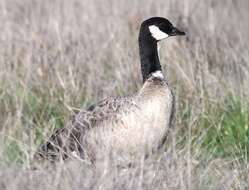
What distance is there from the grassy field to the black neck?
580 mm

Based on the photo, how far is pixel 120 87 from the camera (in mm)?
6152

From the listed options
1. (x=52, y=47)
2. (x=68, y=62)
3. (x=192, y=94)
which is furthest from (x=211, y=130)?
(x=52, y=47)

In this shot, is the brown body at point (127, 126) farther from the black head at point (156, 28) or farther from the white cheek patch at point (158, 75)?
the black head at point (156, 28)

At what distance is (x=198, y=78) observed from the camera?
5.86 m

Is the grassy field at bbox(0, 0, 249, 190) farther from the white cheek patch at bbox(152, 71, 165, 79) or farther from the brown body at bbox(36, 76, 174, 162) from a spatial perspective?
the white cheek patch at bbox(152, 71, 165, 79)

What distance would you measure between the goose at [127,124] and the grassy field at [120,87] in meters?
0.17

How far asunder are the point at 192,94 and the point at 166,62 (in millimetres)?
469

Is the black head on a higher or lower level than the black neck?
higher

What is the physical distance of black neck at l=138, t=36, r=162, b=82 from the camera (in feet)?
15.4

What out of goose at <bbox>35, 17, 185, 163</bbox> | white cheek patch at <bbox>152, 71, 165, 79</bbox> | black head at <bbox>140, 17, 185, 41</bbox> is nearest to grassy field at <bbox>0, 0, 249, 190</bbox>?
goose at <bbox>35, 17, 185, 163</bbox>

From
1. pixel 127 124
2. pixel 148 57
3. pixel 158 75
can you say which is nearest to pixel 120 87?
pixel 148 57

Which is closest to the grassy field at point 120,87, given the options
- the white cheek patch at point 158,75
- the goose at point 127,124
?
the goose at point 127,124

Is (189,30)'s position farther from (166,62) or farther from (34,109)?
(34,109)

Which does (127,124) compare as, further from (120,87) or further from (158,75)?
(120,87)
